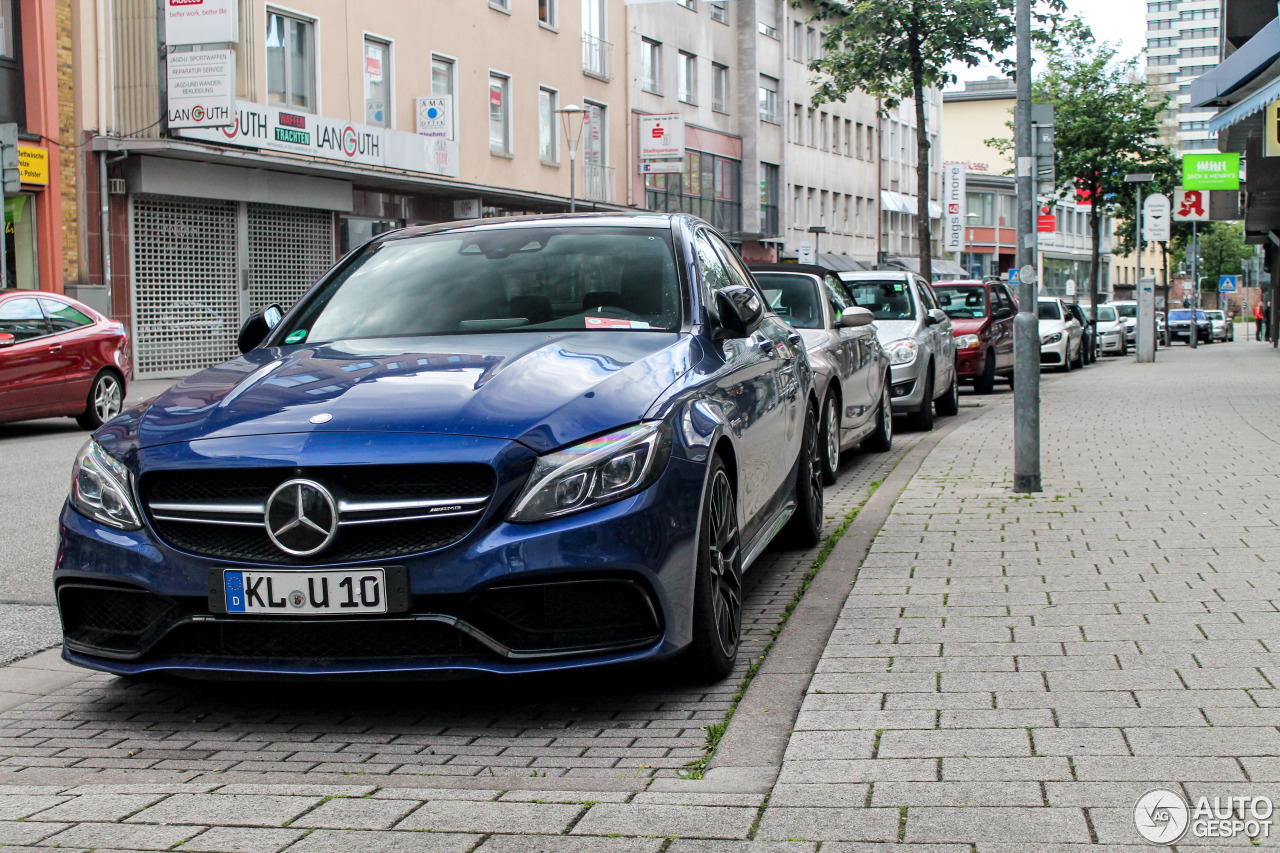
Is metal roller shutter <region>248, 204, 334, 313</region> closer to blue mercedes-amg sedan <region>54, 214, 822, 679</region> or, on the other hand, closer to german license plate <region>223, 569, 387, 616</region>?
blue mercedes-amg sedan <region>54, 214, 822, 679</region>

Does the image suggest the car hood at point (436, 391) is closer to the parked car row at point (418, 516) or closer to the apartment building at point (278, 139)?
the parked car row at point (418, 516)

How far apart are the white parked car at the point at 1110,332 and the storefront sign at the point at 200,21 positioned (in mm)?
30365

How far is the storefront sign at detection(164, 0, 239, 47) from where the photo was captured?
75.3 feet

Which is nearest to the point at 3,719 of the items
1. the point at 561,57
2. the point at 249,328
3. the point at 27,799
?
the point at 27,799

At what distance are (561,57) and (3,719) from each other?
34.9 m

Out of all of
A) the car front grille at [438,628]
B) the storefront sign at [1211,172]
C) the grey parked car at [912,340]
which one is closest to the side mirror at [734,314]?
the car front grille at [438,628]

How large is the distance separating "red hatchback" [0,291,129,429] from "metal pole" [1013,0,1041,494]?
385 inches

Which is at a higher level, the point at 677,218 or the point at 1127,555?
the point at 677,218

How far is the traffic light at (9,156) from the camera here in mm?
18312

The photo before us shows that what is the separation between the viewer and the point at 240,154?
2456 centimetres

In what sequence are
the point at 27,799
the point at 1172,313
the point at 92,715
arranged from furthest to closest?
the point at 1172,313, the point at 92,715, the point at 27,799

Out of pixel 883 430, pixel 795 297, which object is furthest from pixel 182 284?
pixel 795 297

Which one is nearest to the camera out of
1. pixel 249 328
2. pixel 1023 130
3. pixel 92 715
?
pixel 92 715

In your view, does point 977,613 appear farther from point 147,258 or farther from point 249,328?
point 147,258
